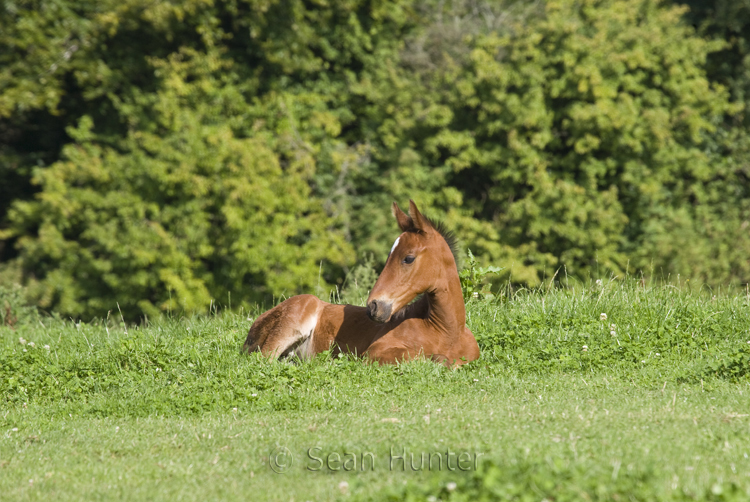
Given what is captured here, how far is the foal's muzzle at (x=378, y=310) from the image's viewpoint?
6.70 meters

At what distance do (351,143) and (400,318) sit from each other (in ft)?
60.7

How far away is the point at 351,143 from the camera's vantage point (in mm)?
25438

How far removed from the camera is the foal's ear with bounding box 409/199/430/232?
691 cm

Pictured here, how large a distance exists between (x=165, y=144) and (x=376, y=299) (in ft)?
51.1

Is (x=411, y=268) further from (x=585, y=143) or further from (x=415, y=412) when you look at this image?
(x=585, y=143)

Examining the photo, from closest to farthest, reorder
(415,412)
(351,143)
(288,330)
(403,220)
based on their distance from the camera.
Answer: (415,412) < (403,220) < (288,330) < (351,143)

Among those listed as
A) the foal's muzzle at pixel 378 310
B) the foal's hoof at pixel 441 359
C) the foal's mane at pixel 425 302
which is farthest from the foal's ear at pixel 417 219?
the foal's hoof at pixel 441 359

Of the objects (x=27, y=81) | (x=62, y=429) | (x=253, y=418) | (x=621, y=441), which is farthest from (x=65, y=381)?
(x=27, y=81)

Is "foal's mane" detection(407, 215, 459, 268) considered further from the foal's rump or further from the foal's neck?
the foal's rump

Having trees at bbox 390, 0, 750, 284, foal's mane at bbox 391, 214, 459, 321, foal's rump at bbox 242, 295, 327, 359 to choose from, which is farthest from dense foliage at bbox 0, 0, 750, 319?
foal's mane at bbox 391, 214, 459, 321

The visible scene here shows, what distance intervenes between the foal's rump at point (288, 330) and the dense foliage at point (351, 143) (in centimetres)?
1171

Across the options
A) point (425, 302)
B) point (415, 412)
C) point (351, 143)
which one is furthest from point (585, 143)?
point (415, 412)

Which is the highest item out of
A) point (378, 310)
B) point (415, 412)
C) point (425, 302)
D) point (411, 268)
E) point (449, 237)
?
point (449, 237)

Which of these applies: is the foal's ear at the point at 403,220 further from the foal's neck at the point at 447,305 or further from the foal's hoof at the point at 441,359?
the foal's hoof at the point at 441,359
